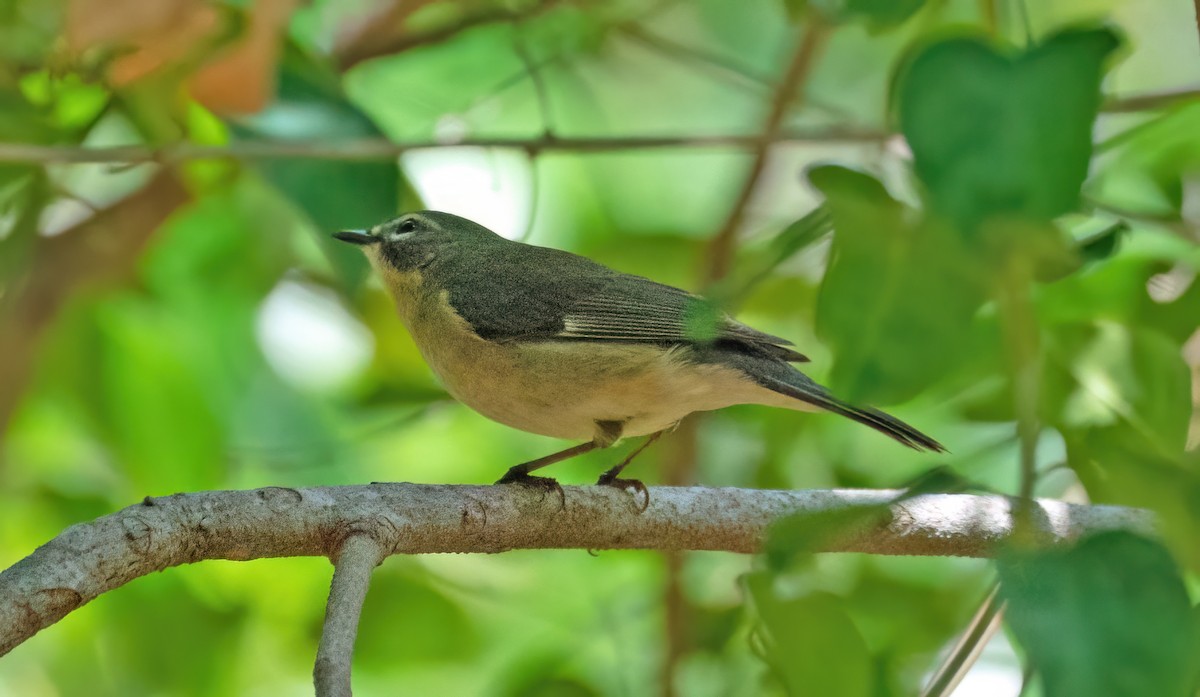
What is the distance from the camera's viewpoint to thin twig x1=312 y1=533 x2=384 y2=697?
5.62 ft

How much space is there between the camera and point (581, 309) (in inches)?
132

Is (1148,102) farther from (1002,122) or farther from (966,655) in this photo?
(1002,122)

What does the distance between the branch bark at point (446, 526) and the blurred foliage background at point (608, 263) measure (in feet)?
0.60

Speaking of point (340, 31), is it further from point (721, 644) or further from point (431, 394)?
point (721, 644)

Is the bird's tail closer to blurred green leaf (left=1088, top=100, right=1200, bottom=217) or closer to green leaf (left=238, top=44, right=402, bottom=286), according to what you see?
blurred green leaf (left=1088, top=100, right=1200, bottom=217)

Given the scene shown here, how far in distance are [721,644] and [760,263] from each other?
1759 mm

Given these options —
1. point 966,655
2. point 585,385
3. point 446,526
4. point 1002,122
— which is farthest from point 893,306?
point 585,385

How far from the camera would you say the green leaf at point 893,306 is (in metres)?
1.38

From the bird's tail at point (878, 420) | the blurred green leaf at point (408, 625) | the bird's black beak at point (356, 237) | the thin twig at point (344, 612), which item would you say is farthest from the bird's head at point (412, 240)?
the thin twig at point (344, 612)

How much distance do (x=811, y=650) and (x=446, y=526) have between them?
87 cm

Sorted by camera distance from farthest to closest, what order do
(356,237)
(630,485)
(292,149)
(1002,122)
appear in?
1. (356,237)
2. (292,149)
3. (630,485)
4. (1002,122)

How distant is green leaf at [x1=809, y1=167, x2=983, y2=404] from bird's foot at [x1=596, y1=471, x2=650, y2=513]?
52.5 inches

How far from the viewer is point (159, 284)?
14.6 feet

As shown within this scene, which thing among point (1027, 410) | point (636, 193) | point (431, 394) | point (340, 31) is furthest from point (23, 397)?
point (1027, 410)
